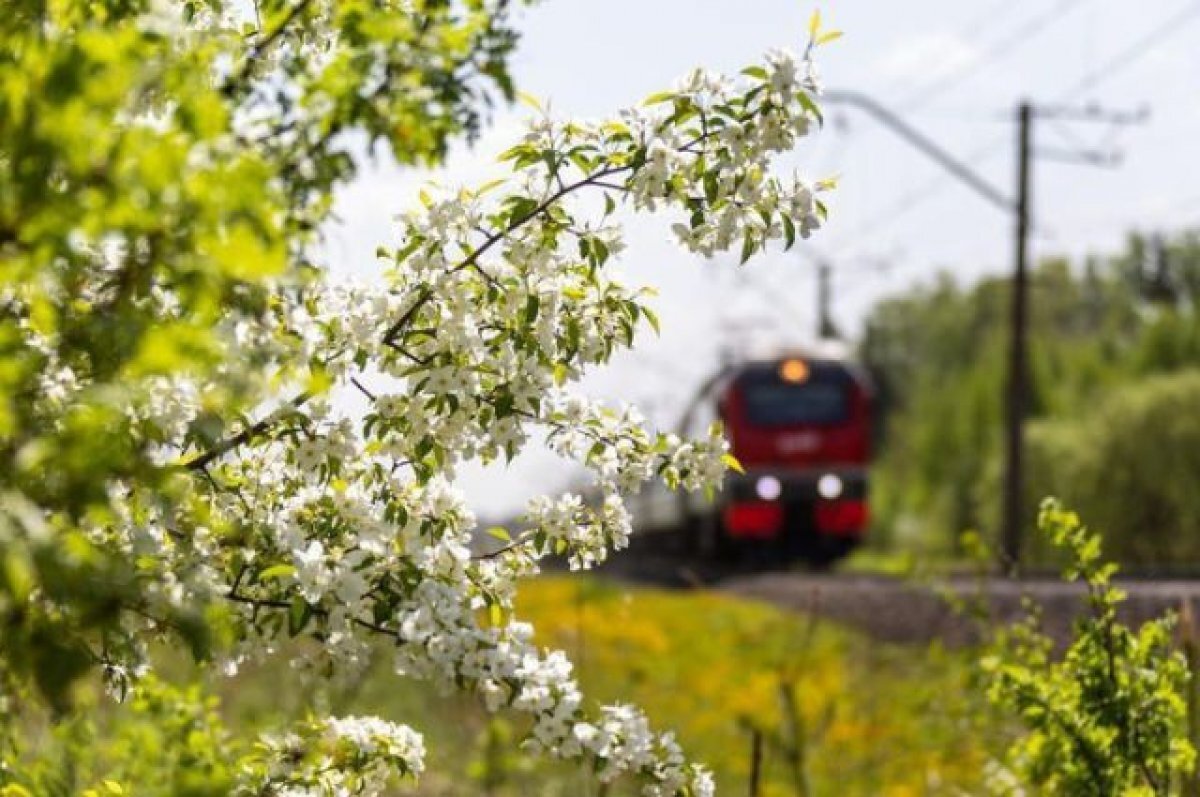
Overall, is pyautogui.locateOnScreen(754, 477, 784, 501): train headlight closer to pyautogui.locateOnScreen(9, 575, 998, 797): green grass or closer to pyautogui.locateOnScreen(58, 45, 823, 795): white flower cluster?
pyautogui.locateOnScreen(9, 575, 998, 797): green grass

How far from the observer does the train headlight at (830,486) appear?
2858 centimetres

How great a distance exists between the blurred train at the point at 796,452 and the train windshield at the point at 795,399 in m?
0.01

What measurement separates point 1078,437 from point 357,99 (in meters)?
40.3

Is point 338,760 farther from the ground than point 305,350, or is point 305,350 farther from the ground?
point 305,350

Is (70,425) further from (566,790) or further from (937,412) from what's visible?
(937,412)

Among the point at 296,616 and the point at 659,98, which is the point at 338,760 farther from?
the point at 659,98

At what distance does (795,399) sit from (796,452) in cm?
85

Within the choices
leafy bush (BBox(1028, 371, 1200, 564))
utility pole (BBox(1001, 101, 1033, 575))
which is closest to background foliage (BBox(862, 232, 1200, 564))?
leafy bush (BBox(1028, 371, 1200, 564))

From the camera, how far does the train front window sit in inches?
1085

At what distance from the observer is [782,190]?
3814 mm

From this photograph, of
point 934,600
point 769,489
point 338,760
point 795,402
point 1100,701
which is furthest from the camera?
point 769,489

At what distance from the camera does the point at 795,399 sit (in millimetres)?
27828

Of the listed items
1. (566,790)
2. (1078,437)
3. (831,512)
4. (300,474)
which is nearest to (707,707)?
(566,790)

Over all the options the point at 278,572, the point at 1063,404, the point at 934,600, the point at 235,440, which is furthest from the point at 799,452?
the point at 1063,404
